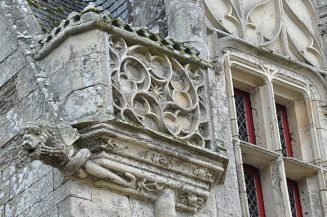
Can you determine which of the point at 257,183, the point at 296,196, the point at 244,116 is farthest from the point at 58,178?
the point at 296,196

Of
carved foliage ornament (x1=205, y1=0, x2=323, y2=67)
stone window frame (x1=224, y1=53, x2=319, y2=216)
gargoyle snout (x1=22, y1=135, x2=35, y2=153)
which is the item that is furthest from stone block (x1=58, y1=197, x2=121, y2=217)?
carved foliage ornament (x1=205, y1=0, x2=323, y2=67)

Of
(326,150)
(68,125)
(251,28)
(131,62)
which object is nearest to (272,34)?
(251,28)

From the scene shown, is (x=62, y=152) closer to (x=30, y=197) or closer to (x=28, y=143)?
(x=28, y=143)

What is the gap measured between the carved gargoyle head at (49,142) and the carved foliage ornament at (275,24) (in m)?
2.76

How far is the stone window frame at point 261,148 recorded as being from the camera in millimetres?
11336

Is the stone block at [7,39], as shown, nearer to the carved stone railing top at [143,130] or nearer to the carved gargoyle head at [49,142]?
the carved stone railing top at [143,130]

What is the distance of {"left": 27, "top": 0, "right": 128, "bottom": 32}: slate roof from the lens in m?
11.9

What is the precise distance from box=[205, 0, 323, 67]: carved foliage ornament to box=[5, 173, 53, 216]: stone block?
2.75 m

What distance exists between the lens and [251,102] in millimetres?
12086

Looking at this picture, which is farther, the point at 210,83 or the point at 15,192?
the point at 210,83

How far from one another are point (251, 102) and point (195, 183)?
182 cm

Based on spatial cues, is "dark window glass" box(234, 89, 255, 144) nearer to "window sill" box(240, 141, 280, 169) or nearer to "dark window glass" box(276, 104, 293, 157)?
"window sill" box(240, 141, 280, 169)

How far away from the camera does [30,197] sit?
10195mm

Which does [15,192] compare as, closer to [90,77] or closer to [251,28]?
[90,77]
